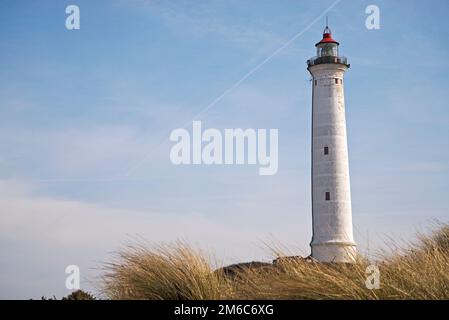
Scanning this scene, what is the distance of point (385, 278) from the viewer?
7.59 metres

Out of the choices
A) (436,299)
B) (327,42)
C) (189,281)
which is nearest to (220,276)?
(189,281)

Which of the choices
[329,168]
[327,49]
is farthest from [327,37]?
[329,168]

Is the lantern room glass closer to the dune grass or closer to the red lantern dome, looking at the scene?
the red lantern dome

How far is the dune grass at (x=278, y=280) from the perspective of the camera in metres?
7.33

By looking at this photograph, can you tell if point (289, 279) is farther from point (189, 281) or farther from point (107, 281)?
point (107, 281)

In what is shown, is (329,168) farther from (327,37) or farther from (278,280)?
(278,280)

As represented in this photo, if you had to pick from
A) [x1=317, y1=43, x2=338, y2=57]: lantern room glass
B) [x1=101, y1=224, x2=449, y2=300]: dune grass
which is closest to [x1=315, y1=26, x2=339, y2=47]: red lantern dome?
[x1=317, y1=43, x2=338, y2=57]: lantern room glass

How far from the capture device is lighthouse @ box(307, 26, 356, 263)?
27.8m

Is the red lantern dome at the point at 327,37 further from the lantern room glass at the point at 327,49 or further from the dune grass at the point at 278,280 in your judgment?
the dune grass at the point at 278,280

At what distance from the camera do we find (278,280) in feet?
28.3

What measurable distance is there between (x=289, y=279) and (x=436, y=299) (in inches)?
81.2
